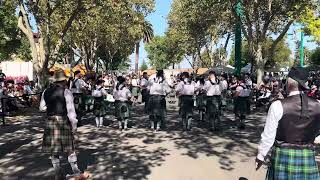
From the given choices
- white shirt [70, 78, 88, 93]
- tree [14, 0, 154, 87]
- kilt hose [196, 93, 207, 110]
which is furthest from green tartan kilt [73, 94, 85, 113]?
tree [14, 0, 154, 87]

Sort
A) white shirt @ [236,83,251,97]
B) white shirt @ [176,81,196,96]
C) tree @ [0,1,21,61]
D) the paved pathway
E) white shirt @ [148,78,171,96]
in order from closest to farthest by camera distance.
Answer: the paved pathway
white shirt @ [148,78,171,96]
white shirt @ [176,81,196,96]
white shirt @ [236,83,251,97]
tree @ [0,1,21,61]

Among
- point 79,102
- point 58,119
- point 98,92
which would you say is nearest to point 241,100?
point 98,92

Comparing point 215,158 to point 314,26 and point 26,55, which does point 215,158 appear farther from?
point 26,55

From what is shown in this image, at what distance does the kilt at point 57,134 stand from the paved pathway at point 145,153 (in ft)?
3.79

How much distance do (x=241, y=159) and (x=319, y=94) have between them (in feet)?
24.9

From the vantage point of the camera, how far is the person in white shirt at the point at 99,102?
16.6 m

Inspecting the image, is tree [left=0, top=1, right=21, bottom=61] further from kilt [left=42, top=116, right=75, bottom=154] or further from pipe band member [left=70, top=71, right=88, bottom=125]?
kilt [left=42, top=116, right=75, bottom=154]

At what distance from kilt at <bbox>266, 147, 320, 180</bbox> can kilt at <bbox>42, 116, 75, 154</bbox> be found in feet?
12.2

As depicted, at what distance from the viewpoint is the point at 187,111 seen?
1540 cm

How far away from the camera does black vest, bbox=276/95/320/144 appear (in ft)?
16.5

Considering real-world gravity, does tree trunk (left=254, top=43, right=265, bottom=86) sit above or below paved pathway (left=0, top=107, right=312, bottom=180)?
above

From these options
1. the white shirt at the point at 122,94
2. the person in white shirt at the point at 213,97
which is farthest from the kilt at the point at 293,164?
the white shirt at the point at 122,94

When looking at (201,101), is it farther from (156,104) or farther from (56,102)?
(56,102)

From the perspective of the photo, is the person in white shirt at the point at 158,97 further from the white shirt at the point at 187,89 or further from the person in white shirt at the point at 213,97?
the person in white shirt at the point at 213,97
